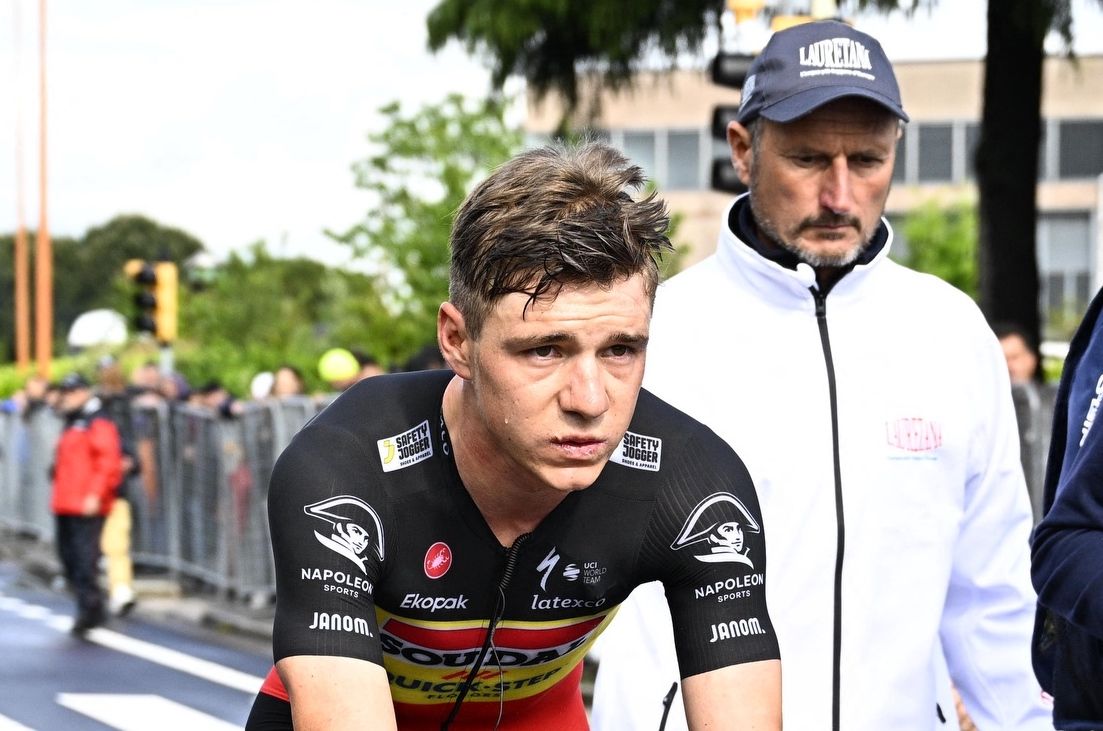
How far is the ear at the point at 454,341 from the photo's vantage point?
275cm

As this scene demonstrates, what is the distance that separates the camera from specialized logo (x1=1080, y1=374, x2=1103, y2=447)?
2.71 meters

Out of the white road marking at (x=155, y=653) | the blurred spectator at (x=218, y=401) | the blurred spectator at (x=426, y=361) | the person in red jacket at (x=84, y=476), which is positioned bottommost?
Answer: the white road marking at (x=155, y=653)

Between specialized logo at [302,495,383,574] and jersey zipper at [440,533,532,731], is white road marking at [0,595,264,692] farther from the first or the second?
specialized logo at [302,495,383,574]

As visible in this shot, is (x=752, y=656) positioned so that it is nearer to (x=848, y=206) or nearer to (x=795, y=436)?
(x=795, y=436)

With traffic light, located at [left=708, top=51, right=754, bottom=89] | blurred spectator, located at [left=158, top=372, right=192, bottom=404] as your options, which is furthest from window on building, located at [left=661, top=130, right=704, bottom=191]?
traffic light, located at [left=708, top=51, right=754, bottom=89]

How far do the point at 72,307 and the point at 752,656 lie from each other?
120 metres

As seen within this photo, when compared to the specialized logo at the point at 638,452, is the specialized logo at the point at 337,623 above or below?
below

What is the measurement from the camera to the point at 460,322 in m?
2.74

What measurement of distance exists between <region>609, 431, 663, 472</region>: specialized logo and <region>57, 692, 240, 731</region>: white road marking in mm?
7421

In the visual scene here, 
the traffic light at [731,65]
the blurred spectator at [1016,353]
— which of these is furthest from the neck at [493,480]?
the traffic light at [731,65]

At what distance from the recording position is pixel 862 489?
11.7 feet

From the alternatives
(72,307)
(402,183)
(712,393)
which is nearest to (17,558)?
(712,393)

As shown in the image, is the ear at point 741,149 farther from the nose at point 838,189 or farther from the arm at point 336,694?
the arm at point 336,694

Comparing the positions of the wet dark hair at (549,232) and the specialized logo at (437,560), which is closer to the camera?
the wet dark hair at (549,232)
